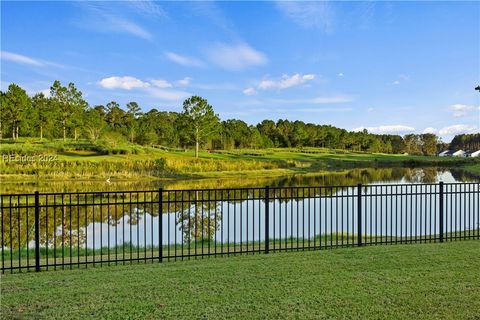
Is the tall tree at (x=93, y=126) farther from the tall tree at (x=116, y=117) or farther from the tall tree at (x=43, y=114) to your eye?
the tall tree at (x=116, y=117)

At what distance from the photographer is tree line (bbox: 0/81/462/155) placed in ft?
194

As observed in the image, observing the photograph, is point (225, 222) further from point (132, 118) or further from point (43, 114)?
point (132, 118)

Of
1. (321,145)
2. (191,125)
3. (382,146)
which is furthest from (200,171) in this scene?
(382,146)

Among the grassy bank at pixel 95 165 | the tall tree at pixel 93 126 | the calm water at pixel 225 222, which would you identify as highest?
the tall tree at pixel 93 126

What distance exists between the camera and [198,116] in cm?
6594

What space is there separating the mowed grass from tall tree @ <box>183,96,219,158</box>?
58.8 m

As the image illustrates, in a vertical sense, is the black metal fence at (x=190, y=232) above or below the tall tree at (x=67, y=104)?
below

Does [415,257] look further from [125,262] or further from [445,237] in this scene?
[125,262]

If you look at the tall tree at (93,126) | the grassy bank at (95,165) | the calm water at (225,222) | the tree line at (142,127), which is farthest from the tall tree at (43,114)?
the calm water at (225,222)

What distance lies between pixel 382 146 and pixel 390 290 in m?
137

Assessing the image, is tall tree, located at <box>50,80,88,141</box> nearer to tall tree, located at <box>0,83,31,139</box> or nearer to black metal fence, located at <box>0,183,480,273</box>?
tall tree, located at <box>0,83,31,139</box>

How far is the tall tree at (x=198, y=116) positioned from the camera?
2586 inches

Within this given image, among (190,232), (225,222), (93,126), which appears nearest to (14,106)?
(93,126)

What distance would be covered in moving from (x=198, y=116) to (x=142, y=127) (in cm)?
1927
